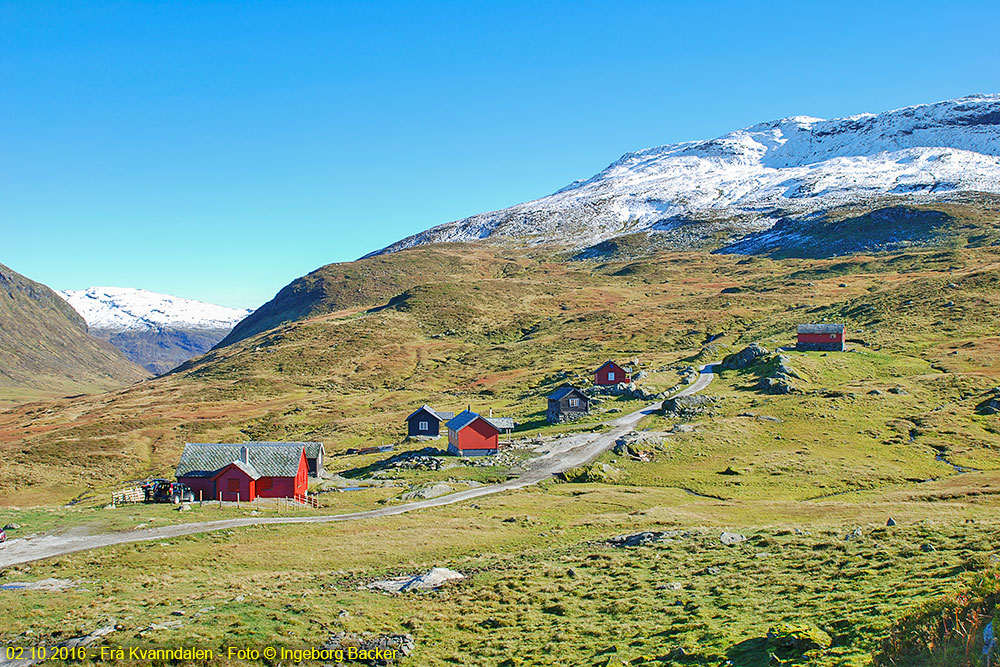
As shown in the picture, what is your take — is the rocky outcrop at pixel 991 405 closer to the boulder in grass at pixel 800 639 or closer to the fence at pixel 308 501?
the boulder in grass at pixel 800 639

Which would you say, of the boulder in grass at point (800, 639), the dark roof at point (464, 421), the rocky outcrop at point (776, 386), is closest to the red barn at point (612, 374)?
the rocky outcrop at point (776, 386)

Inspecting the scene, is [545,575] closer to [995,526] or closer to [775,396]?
[995,526]

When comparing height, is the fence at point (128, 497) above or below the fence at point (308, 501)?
above

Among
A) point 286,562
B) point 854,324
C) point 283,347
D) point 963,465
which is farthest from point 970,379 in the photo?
point 283,347

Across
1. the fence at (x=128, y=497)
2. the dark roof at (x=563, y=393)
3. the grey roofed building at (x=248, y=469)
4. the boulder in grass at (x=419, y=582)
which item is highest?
the dark roof at (x=563, y=393)

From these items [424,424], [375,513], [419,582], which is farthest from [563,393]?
[419,582]

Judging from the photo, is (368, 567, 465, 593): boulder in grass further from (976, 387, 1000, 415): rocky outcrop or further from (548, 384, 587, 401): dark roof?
(976, 387, 1000, 415): rocky outcrop

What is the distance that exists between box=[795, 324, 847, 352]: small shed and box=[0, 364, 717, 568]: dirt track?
32105mm

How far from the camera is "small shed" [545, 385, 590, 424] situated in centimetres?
9550

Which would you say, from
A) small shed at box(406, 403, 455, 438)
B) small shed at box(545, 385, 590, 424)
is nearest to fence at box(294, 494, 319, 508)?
small shed at box(406, 403, 455, 438)

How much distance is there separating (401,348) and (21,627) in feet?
527

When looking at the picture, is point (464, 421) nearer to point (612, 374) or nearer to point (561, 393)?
point (561, 393)

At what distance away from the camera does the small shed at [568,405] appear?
95500 mm

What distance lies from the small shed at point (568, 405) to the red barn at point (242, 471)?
4225 centimetres
